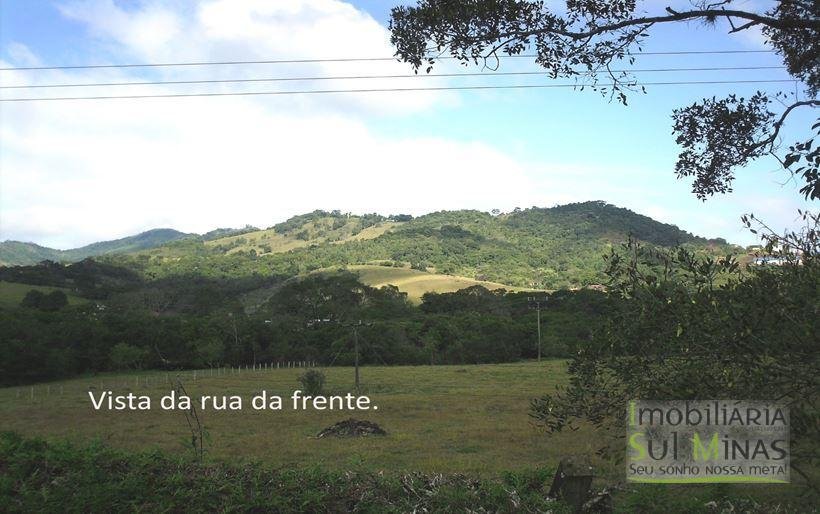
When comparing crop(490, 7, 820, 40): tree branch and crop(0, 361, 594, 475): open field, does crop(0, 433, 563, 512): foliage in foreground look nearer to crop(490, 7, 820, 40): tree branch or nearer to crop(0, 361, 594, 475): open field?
crop(0, 361, 594, 475): open field

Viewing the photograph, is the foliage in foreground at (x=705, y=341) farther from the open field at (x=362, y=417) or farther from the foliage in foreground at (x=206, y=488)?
the open field at (x=362, y=417)

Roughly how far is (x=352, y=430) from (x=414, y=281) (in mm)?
117192

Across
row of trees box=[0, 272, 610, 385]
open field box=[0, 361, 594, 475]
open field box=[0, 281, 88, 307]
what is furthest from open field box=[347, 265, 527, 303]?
open field box=[0, 361, 594, 475]

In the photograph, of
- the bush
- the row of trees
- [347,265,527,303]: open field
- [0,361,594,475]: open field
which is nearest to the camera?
[0,361,594,475]: open field

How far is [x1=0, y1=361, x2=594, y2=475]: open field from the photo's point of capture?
1734 cm

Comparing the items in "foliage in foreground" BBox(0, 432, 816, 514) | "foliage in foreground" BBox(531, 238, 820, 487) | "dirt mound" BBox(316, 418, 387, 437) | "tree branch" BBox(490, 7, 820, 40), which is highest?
"tree branch" BBox(490, 7, 820, 40)

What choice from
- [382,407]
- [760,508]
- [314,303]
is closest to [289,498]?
[760,508]

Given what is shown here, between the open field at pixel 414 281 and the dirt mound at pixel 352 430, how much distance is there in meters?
88.6

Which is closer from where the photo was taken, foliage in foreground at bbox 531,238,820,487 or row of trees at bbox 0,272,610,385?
foliage in foreground at bbox 531,238,820,487

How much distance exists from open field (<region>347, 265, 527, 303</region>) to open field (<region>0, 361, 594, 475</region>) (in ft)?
219

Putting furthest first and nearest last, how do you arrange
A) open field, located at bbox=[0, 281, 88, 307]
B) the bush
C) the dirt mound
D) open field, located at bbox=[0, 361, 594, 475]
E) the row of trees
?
open field, located at bbox=[0, 281, 88, 307], the row of trees, the bush, the dirt mound, open field, located at bbox=[0, 361, 594, 475]

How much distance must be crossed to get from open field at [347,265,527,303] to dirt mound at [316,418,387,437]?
88.6 meters

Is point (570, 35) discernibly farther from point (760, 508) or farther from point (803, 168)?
point (760, 508)

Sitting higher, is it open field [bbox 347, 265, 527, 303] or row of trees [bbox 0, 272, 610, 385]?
open field [bbox 347, 265, 527, 303]
